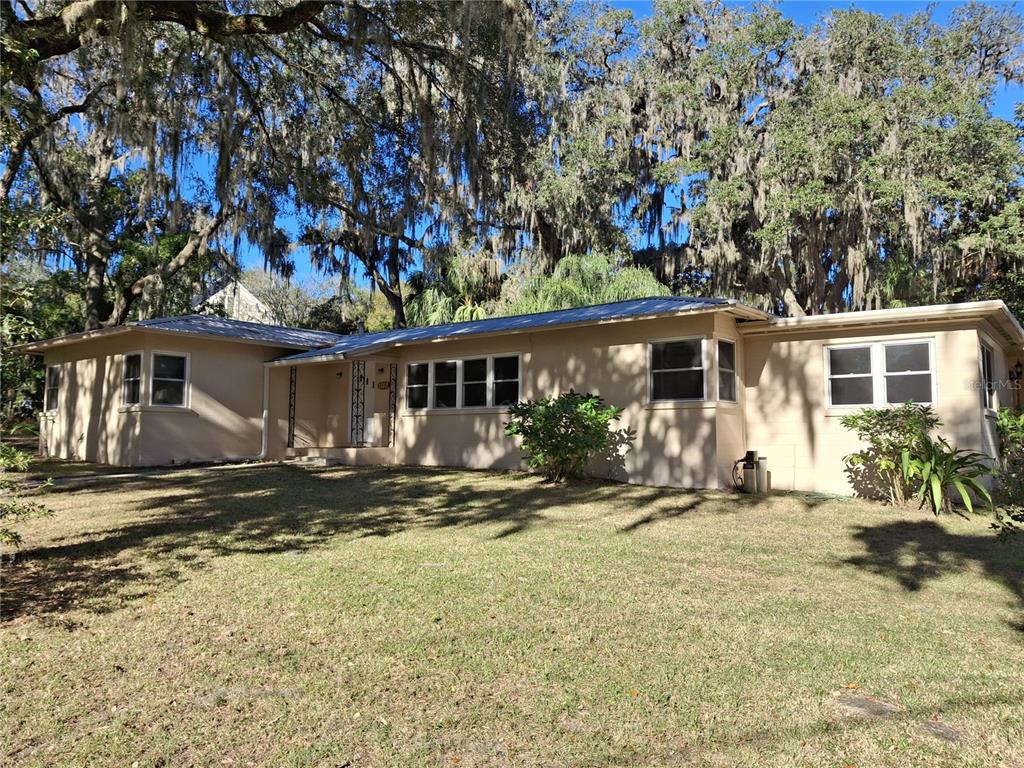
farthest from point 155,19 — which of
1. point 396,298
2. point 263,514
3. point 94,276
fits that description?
point 396,298

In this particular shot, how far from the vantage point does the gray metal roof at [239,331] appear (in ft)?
46.8

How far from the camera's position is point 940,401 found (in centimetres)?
1002

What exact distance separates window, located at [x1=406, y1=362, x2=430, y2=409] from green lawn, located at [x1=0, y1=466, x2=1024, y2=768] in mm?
6803

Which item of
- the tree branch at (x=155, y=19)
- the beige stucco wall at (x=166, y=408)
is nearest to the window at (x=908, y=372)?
the tree branch at (x=155, y=19)

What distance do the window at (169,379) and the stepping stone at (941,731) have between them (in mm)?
14110

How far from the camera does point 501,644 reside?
4148mm

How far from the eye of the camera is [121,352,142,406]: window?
1430 centimetres

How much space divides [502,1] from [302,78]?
11.6 feet

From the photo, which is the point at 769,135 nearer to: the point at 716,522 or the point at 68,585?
the point at 716,522

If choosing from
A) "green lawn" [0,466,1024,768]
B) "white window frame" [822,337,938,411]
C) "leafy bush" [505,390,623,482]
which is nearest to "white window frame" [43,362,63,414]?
"green lawn" [0,466,1024,768]

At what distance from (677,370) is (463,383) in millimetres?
4456

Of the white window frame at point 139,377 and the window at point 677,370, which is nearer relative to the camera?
the window at point 677,370

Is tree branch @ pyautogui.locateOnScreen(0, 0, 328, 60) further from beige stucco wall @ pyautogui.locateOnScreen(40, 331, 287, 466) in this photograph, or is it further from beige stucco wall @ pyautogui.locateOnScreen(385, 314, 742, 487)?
beige stucco wall @ pyautogui.locateOnScreen(40, 331, 287, 466)

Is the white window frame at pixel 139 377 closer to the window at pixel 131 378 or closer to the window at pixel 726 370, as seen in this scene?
the window at pixel 131 378
